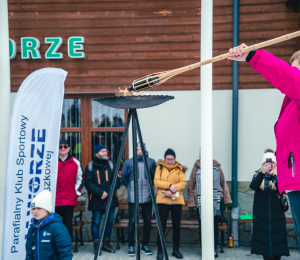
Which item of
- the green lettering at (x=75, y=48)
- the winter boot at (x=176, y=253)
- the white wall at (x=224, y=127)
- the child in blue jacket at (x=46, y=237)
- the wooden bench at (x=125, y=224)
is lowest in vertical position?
the winter boot at (x=176, y=253)

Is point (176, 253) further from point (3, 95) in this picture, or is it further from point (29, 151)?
point (3, 95)

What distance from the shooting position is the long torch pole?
142 inches

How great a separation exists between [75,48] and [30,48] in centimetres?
78

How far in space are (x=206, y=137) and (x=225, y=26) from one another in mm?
2781

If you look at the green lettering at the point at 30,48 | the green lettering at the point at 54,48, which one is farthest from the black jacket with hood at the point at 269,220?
the green lettering at the point at 30,48

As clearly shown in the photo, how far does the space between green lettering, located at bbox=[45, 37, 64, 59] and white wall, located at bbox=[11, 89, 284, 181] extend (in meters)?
1.73

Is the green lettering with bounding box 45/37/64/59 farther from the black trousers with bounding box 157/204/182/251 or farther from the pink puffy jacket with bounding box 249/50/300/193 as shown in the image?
the pink puffy jacket with bounding box 249/50/300/193

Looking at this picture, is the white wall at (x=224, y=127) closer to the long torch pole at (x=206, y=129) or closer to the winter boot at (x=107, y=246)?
the winter boot at (x=107, y=246)

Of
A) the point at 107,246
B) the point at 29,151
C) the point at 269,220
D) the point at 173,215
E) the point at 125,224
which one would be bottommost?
the point at 107,246

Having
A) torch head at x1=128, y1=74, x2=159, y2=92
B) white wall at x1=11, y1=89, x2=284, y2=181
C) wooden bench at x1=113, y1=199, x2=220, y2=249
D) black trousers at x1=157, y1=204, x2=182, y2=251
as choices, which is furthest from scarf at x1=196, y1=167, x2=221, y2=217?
torch head at x1=128, y1=74, x2=159, y2=92

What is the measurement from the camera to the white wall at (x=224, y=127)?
5660 millimetres

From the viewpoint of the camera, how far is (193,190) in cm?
513

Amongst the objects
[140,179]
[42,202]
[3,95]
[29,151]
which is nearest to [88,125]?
[140,179]

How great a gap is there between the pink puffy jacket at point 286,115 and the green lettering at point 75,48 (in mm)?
4540
